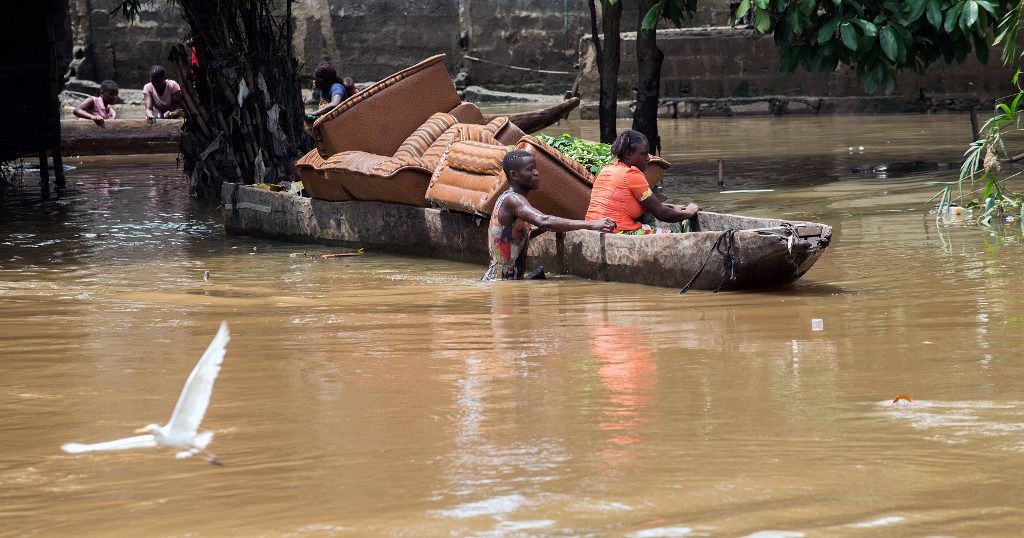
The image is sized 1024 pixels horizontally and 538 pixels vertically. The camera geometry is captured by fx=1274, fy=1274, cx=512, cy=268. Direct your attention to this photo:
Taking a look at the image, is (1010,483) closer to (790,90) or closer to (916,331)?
(916,331)

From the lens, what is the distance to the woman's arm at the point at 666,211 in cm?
739

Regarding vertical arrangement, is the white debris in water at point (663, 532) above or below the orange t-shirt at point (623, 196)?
below

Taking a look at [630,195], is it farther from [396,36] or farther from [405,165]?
[396,36]

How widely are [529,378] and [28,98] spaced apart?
10217 mm

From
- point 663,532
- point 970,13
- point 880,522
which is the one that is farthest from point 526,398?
point 970,13

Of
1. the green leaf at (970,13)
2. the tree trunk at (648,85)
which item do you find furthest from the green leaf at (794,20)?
the tree trunk at (648,85)

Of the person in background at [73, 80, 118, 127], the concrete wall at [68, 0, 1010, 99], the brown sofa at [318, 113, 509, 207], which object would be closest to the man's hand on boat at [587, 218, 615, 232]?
the brown sofa at [318, 113, 509, 207]

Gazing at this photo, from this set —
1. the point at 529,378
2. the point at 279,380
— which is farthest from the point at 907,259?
the point at 279,380

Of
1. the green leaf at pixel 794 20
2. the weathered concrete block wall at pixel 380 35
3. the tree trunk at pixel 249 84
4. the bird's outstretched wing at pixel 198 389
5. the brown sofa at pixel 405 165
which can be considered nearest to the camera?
the bird's outstretched wing at pixel 198 389

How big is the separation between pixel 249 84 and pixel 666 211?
5.63 m

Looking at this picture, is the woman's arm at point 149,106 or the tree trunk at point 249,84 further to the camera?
the woman's arm at point 149,106

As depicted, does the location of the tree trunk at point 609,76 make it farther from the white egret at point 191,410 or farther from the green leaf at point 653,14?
the white egret at point 191,410

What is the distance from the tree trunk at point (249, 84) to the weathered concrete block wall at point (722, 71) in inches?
333

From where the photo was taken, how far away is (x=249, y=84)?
11789 mm
